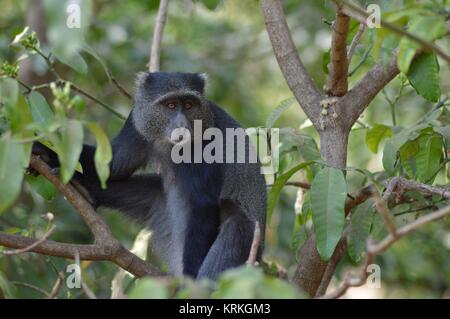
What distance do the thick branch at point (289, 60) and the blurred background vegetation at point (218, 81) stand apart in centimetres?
190

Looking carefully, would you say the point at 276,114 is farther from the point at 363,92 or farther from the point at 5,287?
the point at 5,287

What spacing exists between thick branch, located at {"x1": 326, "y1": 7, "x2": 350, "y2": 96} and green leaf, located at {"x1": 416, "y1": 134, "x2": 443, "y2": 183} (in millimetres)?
609

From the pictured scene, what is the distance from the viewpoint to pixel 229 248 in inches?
211

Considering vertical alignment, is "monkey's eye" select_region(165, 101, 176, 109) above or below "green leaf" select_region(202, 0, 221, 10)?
below

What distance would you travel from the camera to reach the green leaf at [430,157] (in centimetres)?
461

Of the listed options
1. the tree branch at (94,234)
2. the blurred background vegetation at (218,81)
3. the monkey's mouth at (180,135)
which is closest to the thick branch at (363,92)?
the monkey's mouth at (180,135)

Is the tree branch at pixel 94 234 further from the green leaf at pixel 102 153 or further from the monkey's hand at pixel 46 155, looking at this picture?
the green leaf at pixel 102 153

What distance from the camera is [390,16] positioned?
10.3 ft

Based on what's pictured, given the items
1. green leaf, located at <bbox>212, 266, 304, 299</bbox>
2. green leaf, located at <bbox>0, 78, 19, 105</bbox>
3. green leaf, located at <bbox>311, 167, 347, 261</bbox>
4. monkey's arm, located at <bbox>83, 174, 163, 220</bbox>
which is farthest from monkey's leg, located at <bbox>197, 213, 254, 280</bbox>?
green leaf, located at <bbox>212, 266, 304, 299</bbox>

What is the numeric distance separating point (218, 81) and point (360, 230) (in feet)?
21.1

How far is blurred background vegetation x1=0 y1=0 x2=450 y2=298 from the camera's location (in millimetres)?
8172

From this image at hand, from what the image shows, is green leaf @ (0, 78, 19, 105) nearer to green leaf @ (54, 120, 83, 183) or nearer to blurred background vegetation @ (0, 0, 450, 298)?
green leaf @ (54, 120, 83, 183)
